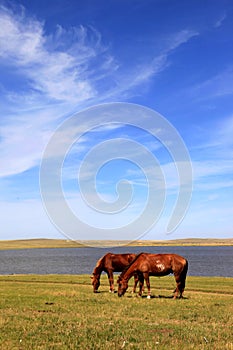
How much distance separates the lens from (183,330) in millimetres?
12656

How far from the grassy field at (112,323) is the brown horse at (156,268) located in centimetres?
172

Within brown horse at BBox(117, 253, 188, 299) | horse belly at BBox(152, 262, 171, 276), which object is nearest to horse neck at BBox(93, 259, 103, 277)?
brown horse at BBox(117, 253, 188, 299)

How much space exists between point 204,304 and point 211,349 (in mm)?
9405

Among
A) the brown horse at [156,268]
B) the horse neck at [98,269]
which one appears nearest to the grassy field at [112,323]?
the brown horse at [156,268]

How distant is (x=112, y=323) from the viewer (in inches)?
545

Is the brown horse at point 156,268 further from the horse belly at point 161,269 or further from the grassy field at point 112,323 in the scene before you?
the grassy field at point 112,323

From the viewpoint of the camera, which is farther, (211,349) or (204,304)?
(204,304)

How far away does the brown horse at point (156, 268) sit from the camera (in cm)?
2227

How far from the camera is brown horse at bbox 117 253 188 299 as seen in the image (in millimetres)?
22266

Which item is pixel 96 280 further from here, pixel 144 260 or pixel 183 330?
pixel 183 330

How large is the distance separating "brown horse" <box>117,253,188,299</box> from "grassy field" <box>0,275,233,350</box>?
5.66 ft

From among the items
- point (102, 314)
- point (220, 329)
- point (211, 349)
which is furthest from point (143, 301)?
point (211, 349)

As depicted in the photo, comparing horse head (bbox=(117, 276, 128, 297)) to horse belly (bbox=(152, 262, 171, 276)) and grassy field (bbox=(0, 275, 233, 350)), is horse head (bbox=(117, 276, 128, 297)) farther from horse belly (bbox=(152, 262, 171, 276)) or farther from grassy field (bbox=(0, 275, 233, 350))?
grassy field (bbox=(0, 275, 233, 350))

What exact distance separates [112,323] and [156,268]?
30.1 feet
